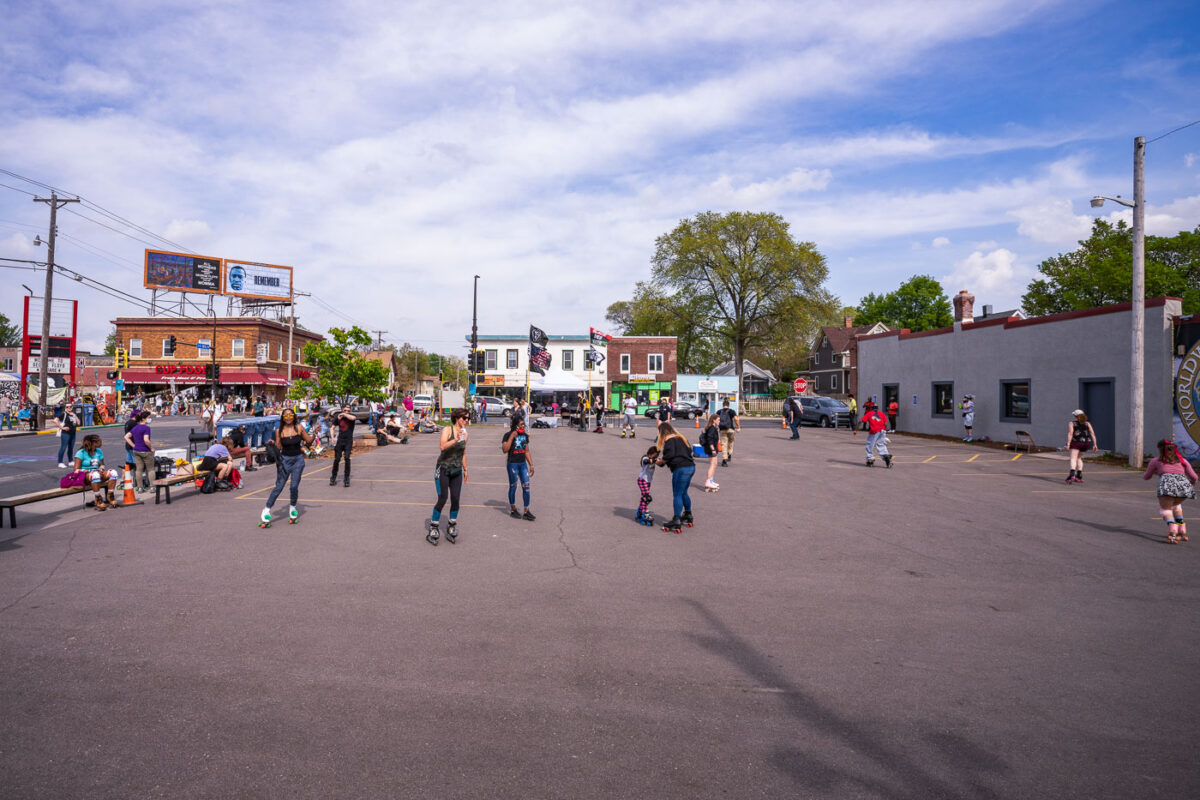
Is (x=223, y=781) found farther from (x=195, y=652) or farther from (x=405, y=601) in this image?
(x=405, y=601)

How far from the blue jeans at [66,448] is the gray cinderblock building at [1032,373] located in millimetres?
29592

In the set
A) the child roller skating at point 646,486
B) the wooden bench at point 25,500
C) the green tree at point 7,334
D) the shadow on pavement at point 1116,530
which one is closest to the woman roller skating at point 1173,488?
the shadow on pavement at point 1116,530

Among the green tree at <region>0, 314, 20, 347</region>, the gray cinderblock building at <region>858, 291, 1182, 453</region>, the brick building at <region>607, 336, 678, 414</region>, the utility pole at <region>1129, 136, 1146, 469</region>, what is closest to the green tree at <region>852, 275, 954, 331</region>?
the brick building at <region>607, 336, 678, 414</region>

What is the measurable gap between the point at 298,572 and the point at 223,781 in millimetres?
4266

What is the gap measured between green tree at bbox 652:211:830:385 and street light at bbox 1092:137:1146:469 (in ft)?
127

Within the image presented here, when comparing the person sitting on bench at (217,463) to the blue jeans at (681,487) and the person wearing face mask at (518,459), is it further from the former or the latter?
the blue jeans at (681,487)

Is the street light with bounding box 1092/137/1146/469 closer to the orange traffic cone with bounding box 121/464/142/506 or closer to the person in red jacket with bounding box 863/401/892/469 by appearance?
the person in red jacket with bounding box 863/401/892/469

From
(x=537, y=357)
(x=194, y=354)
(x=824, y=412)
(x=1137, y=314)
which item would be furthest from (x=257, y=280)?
(x=1137, y=314)

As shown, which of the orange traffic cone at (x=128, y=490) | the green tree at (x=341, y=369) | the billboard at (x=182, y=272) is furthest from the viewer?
the billboard at (x=182, y=272)

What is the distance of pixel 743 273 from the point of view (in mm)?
58094

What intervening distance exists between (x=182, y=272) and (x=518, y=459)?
6108 centimetres

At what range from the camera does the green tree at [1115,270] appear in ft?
165

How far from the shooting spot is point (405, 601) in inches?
254

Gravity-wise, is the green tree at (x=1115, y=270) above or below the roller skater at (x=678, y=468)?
above
